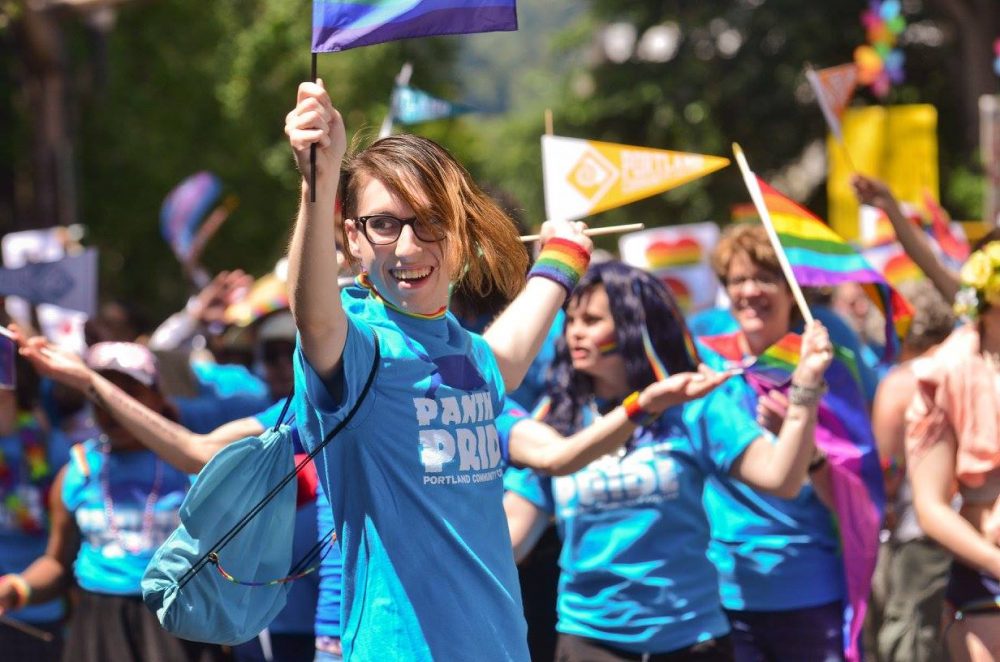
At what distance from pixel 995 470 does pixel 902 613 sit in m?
2.12

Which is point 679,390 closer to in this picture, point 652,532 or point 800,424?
point 800,424

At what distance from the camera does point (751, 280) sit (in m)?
5.31

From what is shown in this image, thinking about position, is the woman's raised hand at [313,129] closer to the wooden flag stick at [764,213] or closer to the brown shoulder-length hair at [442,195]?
the brown shoulder-length hair at [442,195]

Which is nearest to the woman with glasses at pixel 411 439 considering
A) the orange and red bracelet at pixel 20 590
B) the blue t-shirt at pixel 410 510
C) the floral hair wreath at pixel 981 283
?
the blue t-shirt at pixel 410 510

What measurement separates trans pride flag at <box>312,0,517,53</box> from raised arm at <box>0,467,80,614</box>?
9.91 ft

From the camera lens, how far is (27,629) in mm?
5762

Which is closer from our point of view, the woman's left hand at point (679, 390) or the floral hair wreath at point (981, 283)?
the woman's left hand at point (679, 390)

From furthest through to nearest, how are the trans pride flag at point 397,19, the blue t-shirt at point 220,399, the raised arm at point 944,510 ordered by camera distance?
the blue t-shirt at point 220,399 → the raised arm at point 944,510 → the trans pride flag at point 397,19

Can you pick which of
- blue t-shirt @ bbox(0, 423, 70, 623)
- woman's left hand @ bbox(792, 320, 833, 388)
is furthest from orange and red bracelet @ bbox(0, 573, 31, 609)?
woman's left hand @ bbox(792, 320, 833, 388)

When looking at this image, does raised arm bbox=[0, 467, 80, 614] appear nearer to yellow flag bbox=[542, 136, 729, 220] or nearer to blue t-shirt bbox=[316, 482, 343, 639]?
blue t-shirt bbox=[316, 482, 343, 639]

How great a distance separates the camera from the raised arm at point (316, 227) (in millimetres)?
2580

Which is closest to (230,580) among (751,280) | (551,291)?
(551,291)

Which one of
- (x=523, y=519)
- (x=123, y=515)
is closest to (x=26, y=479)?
(x=123, y=515)

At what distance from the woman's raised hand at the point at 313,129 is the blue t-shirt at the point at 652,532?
7.10 ft
